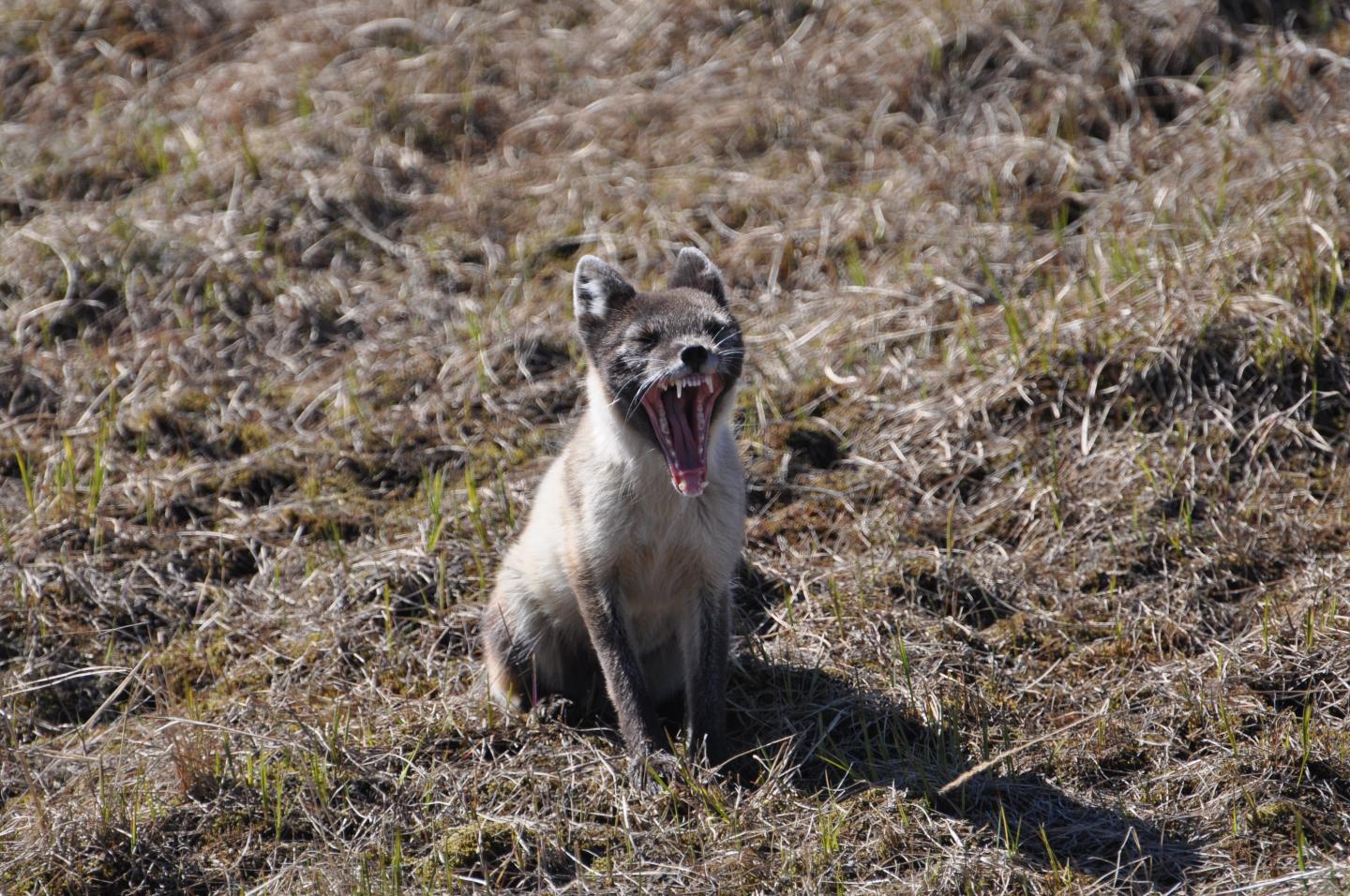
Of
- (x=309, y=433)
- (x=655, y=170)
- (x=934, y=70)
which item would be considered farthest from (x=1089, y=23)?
(x=309, y=433)

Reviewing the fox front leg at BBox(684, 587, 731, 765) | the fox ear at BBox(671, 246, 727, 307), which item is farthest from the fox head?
the fox front leg at BBox(684, 587, 731, 765)

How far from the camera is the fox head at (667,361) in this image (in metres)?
5.14

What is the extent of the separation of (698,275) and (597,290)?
19.4 inches

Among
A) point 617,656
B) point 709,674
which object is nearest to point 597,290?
point 617,656

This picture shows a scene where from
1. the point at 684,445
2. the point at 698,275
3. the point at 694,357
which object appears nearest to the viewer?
the point at 694,357

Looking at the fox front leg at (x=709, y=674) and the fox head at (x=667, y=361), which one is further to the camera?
the fox front leg at (x=709, y=674)

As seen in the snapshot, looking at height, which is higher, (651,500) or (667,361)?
(667,361)

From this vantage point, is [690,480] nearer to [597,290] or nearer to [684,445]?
[684,445]

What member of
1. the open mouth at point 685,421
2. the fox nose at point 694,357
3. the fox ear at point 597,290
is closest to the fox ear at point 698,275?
the fox ear at point 597,290

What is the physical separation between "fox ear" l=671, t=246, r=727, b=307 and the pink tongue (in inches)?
22.3

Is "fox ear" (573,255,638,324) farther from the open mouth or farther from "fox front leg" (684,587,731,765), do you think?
"fox front leg" (684,587,731,765)

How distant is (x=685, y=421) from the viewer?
530 cm

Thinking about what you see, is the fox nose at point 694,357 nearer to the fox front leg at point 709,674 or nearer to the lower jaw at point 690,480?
the lower jaw at point 690,480

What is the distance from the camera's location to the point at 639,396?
204 inches
